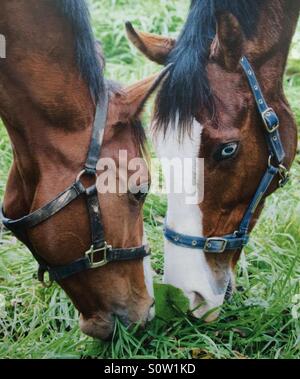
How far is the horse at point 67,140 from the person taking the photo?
249cm

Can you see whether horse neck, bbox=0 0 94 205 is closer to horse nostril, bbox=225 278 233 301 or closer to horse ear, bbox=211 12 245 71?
horse ear, bbox=211 12 245 71

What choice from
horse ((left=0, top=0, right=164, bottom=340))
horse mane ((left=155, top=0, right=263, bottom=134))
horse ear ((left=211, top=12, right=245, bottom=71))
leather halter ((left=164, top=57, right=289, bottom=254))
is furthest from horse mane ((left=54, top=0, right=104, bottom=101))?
leather halter ((left=164, top=57, right=289, bottom=254))

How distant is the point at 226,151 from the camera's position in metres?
2.81

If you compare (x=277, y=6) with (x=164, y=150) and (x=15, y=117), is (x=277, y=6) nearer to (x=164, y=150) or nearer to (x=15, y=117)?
(x=164, y=150)

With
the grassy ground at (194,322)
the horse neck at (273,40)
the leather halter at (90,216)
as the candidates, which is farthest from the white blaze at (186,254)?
the horse neck at (273,40)

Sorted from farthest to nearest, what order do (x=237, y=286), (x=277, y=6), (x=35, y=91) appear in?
1. (x=237, y=286)
2. (x=277, y=6)
3. (x=35, y=91)

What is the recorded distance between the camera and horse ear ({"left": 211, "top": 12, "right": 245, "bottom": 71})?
2.69 m

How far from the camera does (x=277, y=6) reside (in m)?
2.93

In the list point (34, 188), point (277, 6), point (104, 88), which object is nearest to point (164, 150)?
point (104, 88)

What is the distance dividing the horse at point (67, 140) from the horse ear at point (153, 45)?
18.1 inches

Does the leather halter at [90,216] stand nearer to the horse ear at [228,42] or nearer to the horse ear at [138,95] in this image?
the horse ear at [138,95]

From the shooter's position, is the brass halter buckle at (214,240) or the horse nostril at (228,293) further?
the horse nostril at (228,293)
